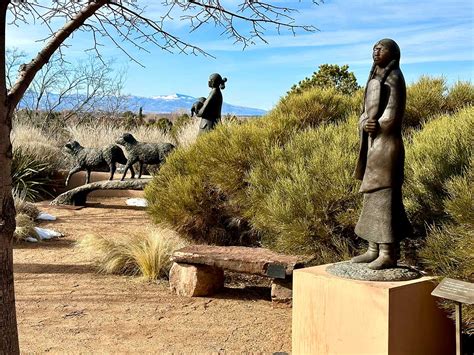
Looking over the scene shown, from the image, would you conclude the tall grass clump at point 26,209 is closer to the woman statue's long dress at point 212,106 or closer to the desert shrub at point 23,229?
the desert shrub at point 23,229

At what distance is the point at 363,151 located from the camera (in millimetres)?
3607

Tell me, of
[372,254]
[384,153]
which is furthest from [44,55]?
[372,254]

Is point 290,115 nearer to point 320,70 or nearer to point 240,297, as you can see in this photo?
point 240,297

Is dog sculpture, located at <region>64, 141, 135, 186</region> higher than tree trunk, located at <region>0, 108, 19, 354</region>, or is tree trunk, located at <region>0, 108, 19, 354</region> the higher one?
dog sculpture, located at <region>64, 141, 135, 186</region>

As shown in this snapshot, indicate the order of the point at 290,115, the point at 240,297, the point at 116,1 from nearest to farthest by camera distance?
the point at 116,1, the point at 240,297, the point at 290,115

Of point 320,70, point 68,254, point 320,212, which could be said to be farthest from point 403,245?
point 320,70

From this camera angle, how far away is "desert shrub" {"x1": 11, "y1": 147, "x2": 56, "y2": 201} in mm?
12000

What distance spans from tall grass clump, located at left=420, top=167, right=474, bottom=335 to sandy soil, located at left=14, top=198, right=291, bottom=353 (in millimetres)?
1313

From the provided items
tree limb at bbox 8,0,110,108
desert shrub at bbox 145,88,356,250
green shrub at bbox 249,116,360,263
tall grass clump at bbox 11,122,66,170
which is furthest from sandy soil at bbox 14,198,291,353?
tall grass clump at bbox 11,122,66,170

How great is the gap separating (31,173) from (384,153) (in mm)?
10440

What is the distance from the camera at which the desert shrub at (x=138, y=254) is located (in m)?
6.27

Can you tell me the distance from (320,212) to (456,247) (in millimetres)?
1692

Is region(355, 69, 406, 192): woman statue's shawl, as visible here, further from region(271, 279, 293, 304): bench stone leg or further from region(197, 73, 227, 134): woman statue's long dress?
region(197, 73, 227, 134): woman statue's long dress

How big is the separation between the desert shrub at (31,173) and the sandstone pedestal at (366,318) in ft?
29.8
